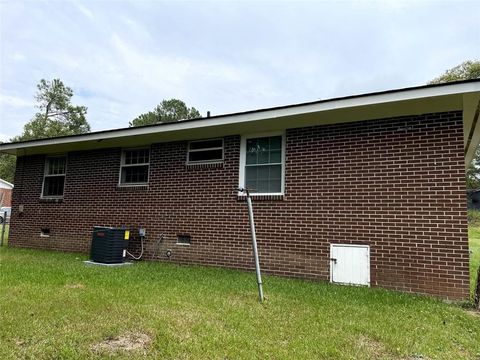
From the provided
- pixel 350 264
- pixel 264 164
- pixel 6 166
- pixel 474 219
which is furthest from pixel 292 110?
pixel 6 166

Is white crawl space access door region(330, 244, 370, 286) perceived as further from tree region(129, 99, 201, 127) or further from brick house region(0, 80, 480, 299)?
tree region(129, 99, 201, 127)

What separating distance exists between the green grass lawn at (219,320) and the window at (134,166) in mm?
3489

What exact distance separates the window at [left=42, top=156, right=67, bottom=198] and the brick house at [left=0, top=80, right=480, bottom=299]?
877 mm

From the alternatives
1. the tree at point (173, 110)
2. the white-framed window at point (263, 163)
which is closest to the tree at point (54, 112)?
the tree at point (173, 110)

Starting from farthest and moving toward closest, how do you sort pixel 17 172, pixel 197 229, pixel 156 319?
pixel 17 172 < pixel 197 229 < pixel 156 319

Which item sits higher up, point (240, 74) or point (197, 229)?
point (240, 74)

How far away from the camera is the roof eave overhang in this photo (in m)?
5.75

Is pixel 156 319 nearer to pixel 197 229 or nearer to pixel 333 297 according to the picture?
pixel 333 297

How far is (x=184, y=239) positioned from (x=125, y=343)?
16.8ft

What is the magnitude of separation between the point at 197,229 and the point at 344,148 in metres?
3.59

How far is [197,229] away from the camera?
26.9 feet

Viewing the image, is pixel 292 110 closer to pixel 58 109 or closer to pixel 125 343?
pixel 125 343

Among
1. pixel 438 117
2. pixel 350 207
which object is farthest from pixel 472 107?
pixel 350 207

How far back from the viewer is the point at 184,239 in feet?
27.7
